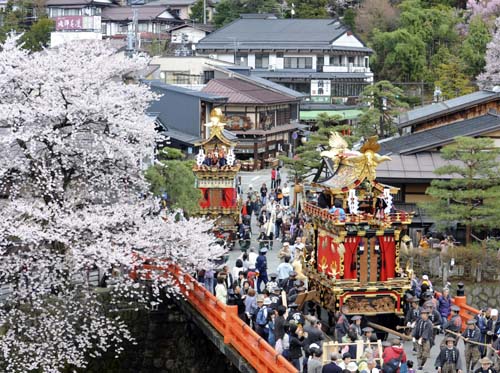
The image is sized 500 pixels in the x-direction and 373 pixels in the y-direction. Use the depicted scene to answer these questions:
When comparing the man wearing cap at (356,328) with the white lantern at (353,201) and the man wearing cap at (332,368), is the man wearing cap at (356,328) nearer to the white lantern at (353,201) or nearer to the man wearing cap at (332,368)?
the man wearing cap at (332,368)

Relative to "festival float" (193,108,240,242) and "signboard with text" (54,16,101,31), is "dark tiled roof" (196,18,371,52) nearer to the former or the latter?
"signboard with text" (54,16,101,31)

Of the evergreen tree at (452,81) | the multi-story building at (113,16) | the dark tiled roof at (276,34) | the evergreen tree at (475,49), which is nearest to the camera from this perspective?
the evergreen tree at (452,81)

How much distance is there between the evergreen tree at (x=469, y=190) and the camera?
26.3 meters

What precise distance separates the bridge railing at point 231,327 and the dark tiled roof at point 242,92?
113 ft

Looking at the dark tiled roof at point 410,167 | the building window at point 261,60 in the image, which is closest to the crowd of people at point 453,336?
the dark tiled roof at point 410,167

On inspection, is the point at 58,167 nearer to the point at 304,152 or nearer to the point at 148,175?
the point at 148,175

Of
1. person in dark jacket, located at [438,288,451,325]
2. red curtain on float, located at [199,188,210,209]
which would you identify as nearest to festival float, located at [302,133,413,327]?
person in dark jacket, located at [438,288,451,325]

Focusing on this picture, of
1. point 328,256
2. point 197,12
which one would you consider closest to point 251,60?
point 197,12

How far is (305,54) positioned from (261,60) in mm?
3653

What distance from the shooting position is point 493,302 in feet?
82.0

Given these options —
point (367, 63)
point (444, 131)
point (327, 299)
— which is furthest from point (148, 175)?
point (367, 63)

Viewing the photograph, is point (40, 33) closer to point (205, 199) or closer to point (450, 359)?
point (205, 199)

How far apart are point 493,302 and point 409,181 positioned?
593 centimetres

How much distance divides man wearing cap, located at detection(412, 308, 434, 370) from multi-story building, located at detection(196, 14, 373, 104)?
176 feet
